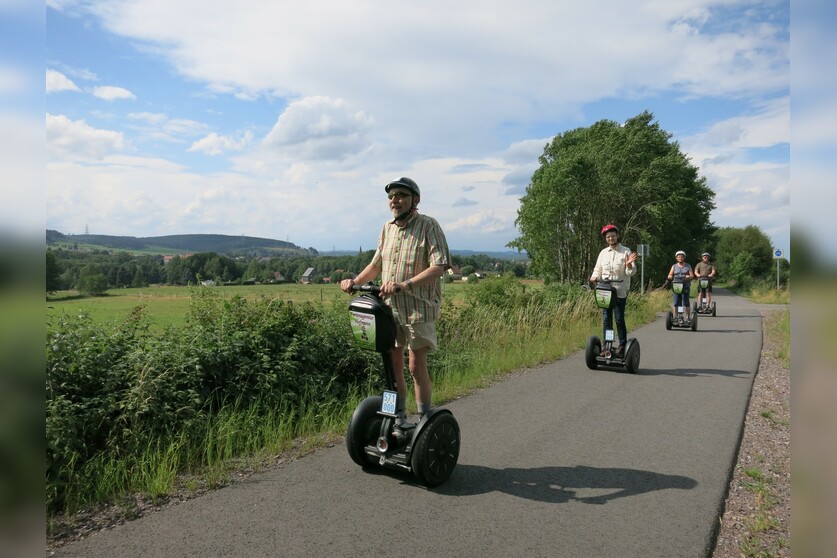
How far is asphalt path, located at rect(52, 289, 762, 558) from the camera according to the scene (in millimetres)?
3588

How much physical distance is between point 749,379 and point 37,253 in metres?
9.80

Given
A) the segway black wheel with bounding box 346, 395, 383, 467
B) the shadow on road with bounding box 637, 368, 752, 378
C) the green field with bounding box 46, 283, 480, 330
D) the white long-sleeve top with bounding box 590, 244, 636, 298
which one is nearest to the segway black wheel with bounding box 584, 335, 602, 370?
the shadow on road with bounding box 637, 368, 752, 378

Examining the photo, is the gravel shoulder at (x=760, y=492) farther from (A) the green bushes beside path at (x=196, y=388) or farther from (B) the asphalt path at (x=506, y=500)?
(A) the green bushes beside path at (x=196, y=388)

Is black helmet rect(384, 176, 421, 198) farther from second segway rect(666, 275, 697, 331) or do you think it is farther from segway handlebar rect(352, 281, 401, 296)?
second segway rect(666, 275, 697, 331)

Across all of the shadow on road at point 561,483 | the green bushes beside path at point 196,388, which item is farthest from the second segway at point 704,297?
the shadow on road at point 561,483

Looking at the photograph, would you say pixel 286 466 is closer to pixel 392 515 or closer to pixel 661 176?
pixel 392 515

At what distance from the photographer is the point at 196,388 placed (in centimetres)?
586

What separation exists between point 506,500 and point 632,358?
225 inches

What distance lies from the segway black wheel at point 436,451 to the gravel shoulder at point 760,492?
1.85 meters

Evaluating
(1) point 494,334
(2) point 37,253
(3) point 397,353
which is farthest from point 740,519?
(1) point 494,334

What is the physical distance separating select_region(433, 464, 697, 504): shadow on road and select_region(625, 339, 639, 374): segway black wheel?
459 centimetres

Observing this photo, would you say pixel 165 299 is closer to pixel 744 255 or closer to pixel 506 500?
pixel 506 500

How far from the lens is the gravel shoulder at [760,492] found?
364 centimetres

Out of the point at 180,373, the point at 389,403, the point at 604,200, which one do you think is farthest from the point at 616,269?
the point at 604,200
